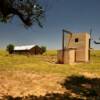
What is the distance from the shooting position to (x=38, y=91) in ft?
74.2

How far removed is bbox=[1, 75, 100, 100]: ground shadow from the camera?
20003 millimetres

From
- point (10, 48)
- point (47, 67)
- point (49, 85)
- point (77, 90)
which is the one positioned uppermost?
point (10, 48)

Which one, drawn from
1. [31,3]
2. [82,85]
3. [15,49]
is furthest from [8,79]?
[15,49]

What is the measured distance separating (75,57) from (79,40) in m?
3.12

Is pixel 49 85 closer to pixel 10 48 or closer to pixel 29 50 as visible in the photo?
pixel 29 50

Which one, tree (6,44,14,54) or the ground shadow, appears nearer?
the ground shadow

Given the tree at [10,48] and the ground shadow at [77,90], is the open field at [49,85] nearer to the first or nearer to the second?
the ground shadow at [77,90]

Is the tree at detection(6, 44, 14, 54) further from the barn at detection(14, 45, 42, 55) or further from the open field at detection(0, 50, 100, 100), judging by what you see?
the open field at detection(0, 50, 100, 100)

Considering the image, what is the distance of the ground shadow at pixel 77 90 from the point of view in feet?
65.6

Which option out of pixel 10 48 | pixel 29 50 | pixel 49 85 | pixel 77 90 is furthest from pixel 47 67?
pixel 10 48

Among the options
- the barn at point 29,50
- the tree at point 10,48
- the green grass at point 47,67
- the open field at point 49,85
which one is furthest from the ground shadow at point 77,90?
the tree at point 10,48

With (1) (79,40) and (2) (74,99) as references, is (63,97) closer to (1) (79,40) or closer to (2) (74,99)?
(2) (74,99)

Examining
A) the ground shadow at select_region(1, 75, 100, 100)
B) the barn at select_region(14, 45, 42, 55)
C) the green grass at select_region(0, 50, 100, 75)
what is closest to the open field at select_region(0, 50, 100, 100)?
the ground shadow at select_region(1, 75, 100, 100)

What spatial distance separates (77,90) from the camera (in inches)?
947
